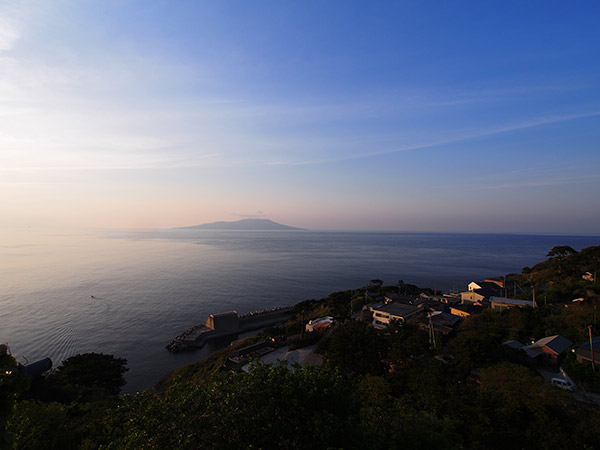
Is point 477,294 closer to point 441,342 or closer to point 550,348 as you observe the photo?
point 441,342

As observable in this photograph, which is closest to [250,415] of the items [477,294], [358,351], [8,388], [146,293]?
[8,388]

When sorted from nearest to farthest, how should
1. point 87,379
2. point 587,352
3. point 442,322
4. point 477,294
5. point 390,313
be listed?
point 587,352 → point 87,379 → point 442,322 → point 390,313 → point 477,294

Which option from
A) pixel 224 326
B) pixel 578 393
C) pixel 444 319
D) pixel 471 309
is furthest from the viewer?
pixel 224 326

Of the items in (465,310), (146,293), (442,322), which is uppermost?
(465,310)

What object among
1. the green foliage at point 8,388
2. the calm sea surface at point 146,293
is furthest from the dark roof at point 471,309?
the green foliage at point 8,388

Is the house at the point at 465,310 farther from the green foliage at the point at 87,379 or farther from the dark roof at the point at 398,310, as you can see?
the green foliage at the point at 87,379

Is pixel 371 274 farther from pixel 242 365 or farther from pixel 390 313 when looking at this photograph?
pixel 242 365
